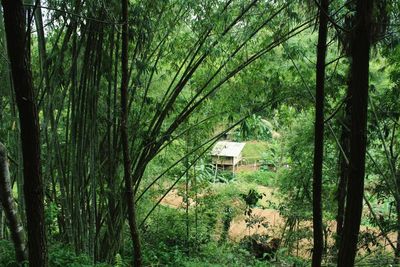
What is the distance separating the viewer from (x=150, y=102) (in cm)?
354

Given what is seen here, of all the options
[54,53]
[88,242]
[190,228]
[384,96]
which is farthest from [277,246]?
[54,53]

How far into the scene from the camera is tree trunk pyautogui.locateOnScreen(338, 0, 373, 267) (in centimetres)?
134

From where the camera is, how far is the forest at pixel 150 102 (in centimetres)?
146

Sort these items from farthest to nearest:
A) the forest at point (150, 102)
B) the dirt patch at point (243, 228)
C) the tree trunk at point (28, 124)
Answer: the dirt patch at point (243, 228), the forest at point (150, 102), the tree trunk at point (28, 124)

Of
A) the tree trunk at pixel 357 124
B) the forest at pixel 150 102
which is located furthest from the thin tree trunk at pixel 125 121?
the tree trunk at pixel 357 124

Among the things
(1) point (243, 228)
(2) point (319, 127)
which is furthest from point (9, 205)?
(1) point (243, 228)

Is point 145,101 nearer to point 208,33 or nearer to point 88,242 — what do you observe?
point 208,33

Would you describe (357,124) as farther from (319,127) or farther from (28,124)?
(28,124)

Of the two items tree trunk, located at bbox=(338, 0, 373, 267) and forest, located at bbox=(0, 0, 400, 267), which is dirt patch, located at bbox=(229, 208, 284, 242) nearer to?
forest, located at bbox=(0, 0, 400, 267)

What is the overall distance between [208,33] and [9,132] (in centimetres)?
191

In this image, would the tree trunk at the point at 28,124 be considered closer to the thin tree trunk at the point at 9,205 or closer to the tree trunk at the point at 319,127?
the thin tree trunk at the point at 9,205

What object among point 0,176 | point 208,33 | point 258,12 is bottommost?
point 0,176

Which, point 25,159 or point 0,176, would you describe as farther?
point 0,176

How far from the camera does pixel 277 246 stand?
604 cm
